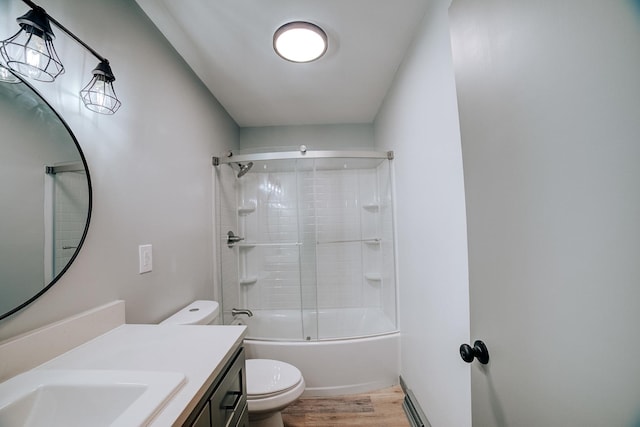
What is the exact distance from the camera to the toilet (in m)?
1.24

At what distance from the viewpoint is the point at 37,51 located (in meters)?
0.73

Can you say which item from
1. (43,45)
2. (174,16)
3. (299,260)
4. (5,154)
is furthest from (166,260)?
(174,16)

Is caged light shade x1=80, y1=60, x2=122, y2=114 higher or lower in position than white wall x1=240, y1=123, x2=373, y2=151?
lower

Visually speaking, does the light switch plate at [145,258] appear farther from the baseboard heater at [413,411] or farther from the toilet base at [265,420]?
the baseboard heater at [413,411]

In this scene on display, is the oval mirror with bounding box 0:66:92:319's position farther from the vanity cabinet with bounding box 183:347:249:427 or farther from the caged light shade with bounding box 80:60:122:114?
the vanity cabinet with bounding box 183:347:249:427

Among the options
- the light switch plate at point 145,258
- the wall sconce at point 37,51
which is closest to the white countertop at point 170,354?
the light switch plate at point 145,258

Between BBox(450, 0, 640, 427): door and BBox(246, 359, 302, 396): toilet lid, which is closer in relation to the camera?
BBox(450, 0, 640, 427): door

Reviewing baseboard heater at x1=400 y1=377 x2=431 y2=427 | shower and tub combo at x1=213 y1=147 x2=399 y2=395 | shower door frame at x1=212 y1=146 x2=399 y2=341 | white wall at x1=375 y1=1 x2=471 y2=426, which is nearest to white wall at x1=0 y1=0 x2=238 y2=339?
shower door frame at x1=212 y1=146 x2=399 y2=341

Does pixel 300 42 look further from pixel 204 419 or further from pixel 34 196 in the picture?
pixel 204 419

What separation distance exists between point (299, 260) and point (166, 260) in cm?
117

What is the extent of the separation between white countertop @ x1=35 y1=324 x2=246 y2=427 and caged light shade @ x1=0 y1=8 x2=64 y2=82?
940 mm

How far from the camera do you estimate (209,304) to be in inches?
60.2

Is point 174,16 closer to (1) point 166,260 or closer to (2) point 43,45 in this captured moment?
(2) point 43,45

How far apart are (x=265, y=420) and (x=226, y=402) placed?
0.81 m
